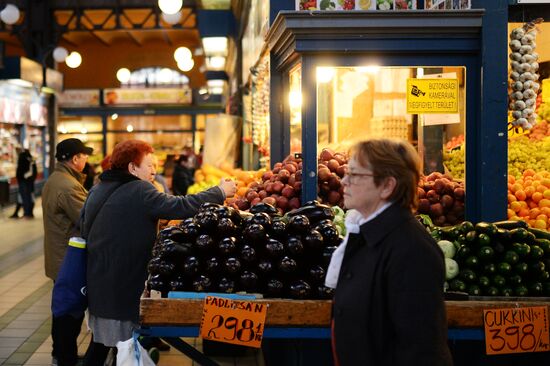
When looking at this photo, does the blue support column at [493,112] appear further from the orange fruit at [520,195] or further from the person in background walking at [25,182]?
the person in background walking at [25,182]

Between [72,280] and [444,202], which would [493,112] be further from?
[72,280]

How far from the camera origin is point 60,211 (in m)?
5.48

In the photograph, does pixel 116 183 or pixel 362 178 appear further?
pixel 116 183

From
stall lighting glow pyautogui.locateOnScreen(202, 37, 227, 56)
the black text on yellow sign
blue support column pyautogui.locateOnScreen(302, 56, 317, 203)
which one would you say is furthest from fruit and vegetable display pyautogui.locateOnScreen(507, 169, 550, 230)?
stall lighting glow pyautogui.locateOnScreen(202, 37, 227, 56)

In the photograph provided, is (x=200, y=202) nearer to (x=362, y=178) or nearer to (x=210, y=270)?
(x=210, y=270)

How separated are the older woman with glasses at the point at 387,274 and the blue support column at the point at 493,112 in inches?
88.4

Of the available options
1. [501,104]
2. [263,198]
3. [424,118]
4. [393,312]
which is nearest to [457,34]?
[501,104]

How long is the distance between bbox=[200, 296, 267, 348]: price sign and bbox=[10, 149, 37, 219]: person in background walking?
1407 centimetres

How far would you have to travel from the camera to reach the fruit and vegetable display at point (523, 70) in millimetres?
4523

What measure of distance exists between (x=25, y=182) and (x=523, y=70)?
1383cm

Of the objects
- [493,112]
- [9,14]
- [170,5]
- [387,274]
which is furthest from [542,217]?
[9,14]

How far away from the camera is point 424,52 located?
4461mm

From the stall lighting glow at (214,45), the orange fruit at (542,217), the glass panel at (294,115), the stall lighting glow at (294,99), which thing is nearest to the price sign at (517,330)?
the orange fruit at (542,217)

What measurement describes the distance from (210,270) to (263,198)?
5.40ft
